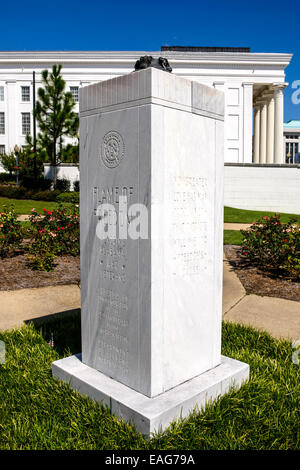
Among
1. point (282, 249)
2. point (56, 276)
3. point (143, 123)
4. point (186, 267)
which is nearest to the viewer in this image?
point (143, 123)

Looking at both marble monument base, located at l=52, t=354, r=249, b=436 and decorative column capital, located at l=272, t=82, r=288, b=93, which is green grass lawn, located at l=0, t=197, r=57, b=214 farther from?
decorative column capital, located at l=272, t=82, r=288, b=93

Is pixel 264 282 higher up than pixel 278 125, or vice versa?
pixel 278 125

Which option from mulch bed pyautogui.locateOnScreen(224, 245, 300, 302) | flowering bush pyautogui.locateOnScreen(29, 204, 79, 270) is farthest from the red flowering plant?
mulch bed pyautogui.locateOnScreen(224, 245, 300, 302)

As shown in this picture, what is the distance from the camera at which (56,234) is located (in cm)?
794

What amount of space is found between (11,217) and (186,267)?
5815mm

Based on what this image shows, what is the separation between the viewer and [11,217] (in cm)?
789

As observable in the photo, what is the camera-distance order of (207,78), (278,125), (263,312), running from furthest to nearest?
(278,125) → (207,78) → (263,312)

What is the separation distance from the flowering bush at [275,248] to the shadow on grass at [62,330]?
3.70 m

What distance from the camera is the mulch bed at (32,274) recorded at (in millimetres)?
6133

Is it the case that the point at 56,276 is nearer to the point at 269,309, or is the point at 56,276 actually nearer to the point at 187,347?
the point at 269,309

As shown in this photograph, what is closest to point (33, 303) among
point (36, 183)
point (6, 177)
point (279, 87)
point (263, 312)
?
point (263, 312)

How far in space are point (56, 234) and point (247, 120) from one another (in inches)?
1426

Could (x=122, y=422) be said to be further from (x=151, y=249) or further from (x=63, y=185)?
(x=63, y=185)

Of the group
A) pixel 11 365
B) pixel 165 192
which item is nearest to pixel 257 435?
pixel 165 192
